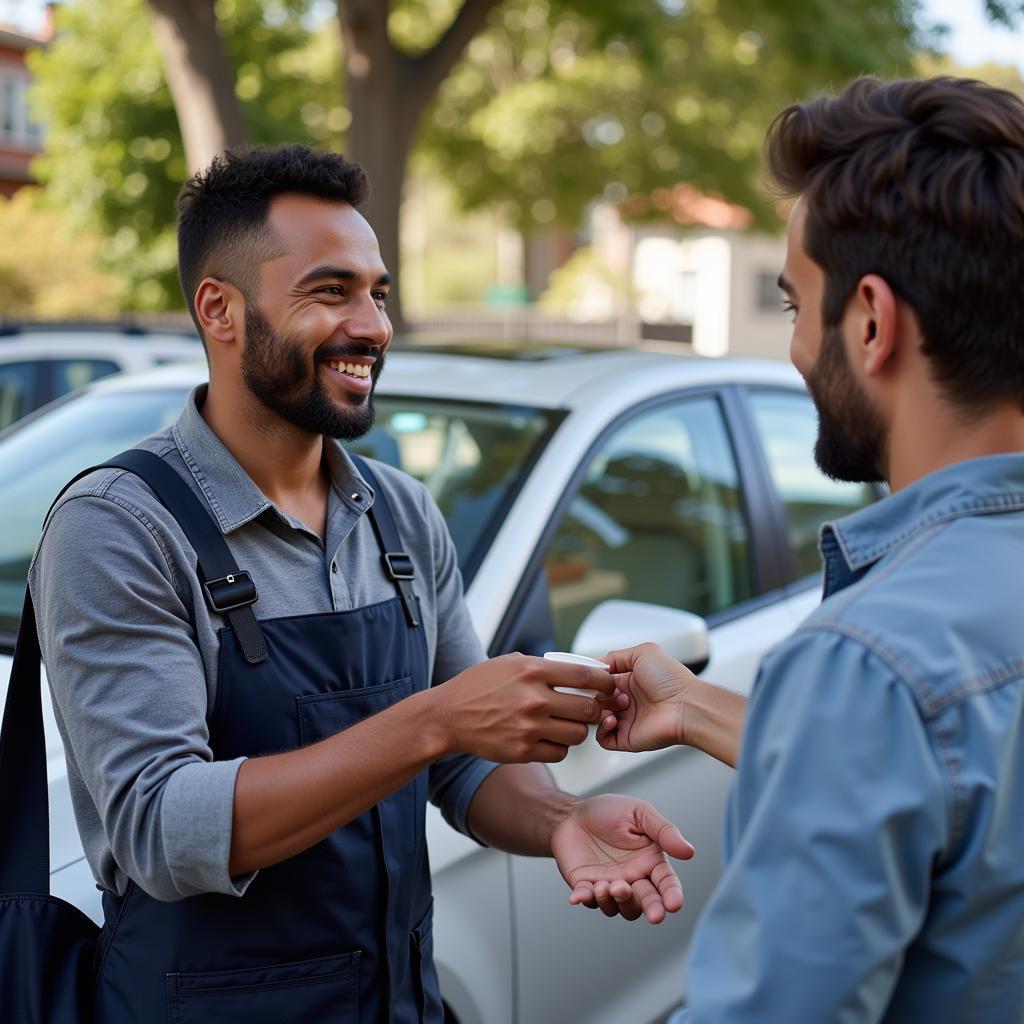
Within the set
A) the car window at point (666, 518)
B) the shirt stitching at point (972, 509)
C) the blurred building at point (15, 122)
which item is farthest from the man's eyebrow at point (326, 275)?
the blurred building at point (15, 122)

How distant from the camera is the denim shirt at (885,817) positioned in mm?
1134

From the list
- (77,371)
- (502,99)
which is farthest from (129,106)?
(77,371)

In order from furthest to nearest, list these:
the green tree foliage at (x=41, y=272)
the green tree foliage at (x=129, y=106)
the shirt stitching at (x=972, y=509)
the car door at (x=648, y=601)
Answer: the green tree foliage at (x=41, y=272), the green tree foliage at (x=129, y=106), the car door at (x=648, y=601), the shirt stitching at (x=972, y=509)

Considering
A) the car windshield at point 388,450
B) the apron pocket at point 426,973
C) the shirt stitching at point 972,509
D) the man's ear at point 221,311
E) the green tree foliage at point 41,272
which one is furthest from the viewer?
the green tree foliage at point 41,272

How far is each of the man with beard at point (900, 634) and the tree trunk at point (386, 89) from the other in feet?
25.4

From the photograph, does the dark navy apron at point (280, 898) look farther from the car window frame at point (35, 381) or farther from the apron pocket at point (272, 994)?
the car window frame at point (35, 381)

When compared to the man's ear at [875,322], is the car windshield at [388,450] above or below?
below

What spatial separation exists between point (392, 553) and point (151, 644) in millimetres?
479

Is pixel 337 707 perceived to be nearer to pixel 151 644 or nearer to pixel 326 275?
pixel 151 644

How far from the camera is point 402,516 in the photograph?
2.21 metres

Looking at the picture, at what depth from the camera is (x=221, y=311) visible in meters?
2.12

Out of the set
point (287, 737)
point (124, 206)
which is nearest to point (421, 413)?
point (287, 737)

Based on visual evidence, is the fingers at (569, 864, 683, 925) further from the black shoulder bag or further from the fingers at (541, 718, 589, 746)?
the black shoulder bag

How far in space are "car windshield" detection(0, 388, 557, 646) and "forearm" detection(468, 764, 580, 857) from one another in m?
0.75
